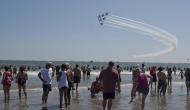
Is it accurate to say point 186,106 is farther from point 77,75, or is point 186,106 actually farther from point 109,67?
point 77,75

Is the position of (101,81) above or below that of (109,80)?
below

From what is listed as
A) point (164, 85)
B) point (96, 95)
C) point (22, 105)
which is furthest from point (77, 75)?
point (22, 105)

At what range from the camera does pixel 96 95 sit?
72.8ft

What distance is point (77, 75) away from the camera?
24234 mm

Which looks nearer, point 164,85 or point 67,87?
point 67,87

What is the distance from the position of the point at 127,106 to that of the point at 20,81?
5.03 meters

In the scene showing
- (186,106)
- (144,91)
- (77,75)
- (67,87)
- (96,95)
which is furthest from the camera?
(77,75)

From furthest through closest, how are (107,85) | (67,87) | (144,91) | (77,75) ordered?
1. (77,75)
2. (67,87)
3. (144,91)
4. (107,85)

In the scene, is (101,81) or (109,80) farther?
(101,81)

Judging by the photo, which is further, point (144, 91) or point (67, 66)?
point (67, 66)

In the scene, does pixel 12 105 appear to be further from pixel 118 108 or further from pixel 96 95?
pixel 96 95

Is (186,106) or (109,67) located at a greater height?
(109,67)

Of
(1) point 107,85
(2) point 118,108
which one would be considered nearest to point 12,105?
(2) point 118,108

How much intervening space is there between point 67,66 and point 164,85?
7.98 meters
